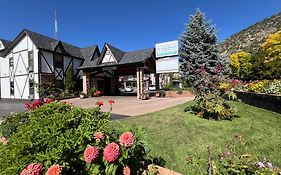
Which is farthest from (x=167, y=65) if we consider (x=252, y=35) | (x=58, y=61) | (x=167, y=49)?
(x=252, y=35)

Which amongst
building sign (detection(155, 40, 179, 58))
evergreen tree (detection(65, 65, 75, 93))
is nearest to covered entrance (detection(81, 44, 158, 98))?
building sign (detection(155, 40, 179, 58))

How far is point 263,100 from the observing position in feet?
32.0

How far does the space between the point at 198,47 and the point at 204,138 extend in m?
13.7

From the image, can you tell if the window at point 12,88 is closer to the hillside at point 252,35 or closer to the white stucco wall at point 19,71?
the white stucco wall at point 19,71

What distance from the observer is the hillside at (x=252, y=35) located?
60.2m

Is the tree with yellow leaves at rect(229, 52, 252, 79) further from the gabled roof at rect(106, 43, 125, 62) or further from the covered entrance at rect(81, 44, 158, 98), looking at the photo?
the gabled roof at rect(106, 43, 125, 62)

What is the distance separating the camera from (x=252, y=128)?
593 centimetres

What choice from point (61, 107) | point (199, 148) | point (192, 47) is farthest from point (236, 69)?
point (61, 107)

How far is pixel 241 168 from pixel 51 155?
2175 millimetres

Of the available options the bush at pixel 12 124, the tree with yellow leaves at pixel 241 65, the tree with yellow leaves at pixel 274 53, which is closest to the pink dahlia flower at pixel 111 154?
the bush at pixel 12 124

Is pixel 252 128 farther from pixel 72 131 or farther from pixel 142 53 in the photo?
pixel 142 53

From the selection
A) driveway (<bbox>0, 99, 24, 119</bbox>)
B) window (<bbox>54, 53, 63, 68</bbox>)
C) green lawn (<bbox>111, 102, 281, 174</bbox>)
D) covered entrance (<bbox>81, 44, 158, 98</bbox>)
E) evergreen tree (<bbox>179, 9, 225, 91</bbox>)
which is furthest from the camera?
window (<bbox>54, 53, 63, 68</bbox>)

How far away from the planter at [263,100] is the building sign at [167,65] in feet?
23.2

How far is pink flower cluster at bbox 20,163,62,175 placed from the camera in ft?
4.82
